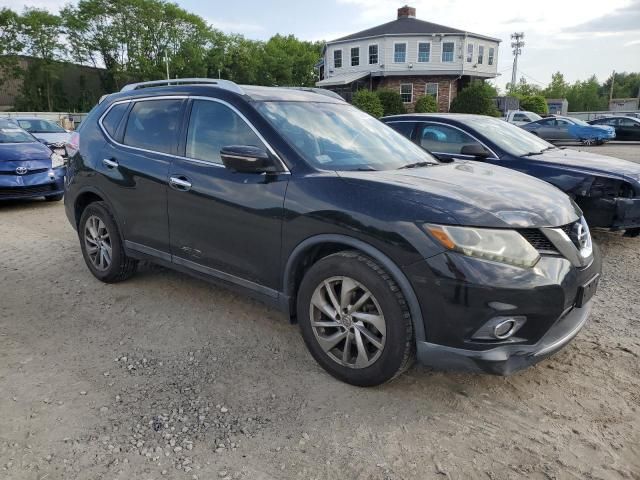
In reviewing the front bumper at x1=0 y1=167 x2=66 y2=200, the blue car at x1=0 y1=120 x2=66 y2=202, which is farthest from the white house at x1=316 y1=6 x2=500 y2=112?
the front bumper at x1=0 y1=167 x2=66 y2=200

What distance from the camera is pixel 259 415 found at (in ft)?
8.91

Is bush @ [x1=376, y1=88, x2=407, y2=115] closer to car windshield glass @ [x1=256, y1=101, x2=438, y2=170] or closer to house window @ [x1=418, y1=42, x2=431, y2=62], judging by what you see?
house window @ [x1=418, y1=42, x2=431, y2=62]

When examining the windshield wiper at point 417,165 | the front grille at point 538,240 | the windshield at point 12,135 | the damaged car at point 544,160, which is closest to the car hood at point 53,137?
the windshield at point 12,135

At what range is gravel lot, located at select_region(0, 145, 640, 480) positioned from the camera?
7.69ft

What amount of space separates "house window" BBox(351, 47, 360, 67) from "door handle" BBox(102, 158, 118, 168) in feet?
127

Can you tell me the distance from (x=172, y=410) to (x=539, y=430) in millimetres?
1983

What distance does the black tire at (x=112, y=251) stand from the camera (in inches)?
174

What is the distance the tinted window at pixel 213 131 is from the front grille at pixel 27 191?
585 cm

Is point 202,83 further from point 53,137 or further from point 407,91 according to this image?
point 407,91

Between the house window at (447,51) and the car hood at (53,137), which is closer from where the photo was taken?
the car hood at (53,137)

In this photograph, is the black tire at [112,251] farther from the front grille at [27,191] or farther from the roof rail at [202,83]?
the front grille at [27,191]

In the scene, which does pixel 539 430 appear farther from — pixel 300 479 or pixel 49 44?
pixel 49 44

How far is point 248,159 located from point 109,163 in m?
1.87

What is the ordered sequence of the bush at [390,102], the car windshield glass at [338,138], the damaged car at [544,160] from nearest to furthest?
the car windshield glass at [338,138] < the damaged car at [544,160] < the bush at [390,102]
